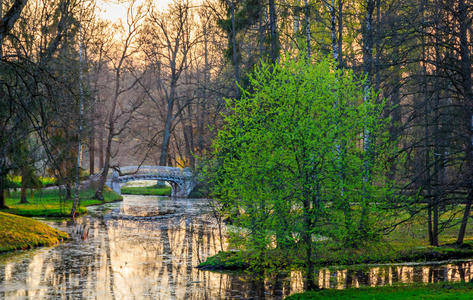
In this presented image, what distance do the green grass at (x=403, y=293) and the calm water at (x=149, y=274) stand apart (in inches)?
63.4

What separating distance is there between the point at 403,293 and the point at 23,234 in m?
15.5

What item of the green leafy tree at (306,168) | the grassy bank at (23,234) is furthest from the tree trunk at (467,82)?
the grassy bank at (23,234)

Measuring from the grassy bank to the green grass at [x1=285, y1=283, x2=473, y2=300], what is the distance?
41.0 ft

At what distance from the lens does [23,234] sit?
1967 centimetres

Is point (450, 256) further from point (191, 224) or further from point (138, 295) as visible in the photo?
point (191, 224)

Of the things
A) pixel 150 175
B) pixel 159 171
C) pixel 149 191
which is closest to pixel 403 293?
pixel 150 175

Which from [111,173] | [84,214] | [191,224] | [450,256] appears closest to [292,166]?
[450,256]

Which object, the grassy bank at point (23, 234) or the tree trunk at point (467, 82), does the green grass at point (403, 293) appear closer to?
the tree trunk at point (467, 82)

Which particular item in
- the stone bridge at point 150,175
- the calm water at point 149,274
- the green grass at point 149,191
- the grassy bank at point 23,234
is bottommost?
the calm water at point 149,274

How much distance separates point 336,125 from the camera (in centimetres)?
1100

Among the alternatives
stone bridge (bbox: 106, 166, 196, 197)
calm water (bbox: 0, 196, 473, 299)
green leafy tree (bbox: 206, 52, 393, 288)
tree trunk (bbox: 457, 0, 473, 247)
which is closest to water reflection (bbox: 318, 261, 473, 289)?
calm water (bbox: 0, 196, 473, 299)

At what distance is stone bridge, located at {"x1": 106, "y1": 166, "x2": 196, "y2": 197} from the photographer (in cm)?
4178

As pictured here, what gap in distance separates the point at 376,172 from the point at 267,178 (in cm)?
305

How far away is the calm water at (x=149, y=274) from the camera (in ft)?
41.8
